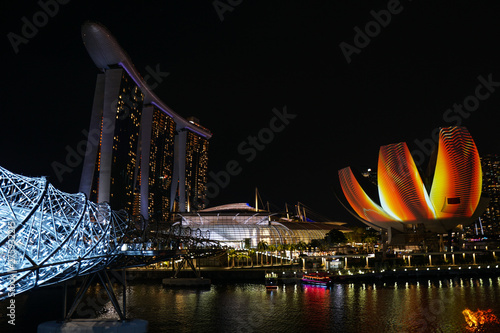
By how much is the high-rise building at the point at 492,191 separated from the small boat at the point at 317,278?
440 ft

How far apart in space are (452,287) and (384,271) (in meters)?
9.89

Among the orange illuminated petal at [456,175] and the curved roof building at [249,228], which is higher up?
the orange illuminated petal at [456,175]

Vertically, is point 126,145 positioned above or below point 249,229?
above

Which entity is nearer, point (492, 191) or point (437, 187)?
point (437, 187)

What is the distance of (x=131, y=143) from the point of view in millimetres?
93312

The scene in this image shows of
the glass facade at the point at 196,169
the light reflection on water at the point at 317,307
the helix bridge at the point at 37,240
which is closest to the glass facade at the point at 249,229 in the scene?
the light reflection on water at the point at 317,307

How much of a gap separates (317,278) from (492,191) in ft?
474

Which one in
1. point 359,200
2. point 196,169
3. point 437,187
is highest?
point 196,169

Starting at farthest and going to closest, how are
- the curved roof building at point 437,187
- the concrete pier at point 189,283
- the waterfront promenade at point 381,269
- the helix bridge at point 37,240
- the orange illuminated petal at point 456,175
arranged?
the curved roof building at point 437,187, the orange illuminated petal at point 456,175, the waterfront promenade at point 381,269, the concrete pier at point 189,283, the helix bridge at point 37,240

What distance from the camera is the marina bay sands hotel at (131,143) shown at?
6975cm

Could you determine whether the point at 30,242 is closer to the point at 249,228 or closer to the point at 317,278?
the point at 317,278

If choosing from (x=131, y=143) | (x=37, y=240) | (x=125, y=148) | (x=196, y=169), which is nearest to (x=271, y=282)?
(x=37, y=240)

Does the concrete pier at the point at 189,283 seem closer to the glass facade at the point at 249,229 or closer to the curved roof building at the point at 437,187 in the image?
the glass facade at the point at 249,229

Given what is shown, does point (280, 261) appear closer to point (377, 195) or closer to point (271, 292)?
point (377, 195)
